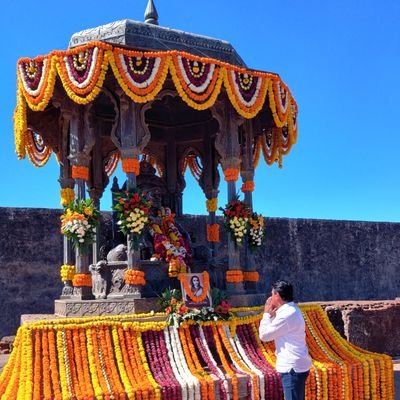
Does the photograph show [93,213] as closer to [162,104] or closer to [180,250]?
[180,250]

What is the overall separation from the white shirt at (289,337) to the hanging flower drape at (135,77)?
362 centimetres

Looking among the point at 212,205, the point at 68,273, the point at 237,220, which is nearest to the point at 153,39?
the point at 237,220

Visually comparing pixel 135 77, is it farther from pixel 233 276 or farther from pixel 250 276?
pixel 250 276

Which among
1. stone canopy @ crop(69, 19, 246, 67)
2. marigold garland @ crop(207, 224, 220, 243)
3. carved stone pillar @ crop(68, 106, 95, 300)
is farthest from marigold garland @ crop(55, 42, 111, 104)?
marigold garland @ crop(207, 224, 220, 243)

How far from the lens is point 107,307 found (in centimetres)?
678

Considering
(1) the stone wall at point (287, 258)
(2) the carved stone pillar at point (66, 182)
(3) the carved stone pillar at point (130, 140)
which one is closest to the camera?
(3) the carved stone pillar at point (130, 140)

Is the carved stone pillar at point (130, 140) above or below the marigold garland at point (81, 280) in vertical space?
above

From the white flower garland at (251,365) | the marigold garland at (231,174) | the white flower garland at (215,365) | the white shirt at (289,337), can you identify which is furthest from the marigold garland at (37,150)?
the white shirt at (289,337)

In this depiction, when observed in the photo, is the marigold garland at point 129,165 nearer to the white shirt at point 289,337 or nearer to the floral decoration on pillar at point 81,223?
the floral decoration on pillar at point 81,223

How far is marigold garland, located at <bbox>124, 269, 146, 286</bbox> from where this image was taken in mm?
6812

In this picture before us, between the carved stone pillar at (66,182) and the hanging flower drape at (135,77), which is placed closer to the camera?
the hanging flower drape at (135,77)

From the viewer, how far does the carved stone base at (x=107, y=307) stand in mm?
6684

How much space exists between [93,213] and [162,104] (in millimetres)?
3155

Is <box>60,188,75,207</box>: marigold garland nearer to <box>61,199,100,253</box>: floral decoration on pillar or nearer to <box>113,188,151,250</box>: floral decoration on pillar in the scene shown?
<box>61,199,100,253</box>: floral decoration on pillar
